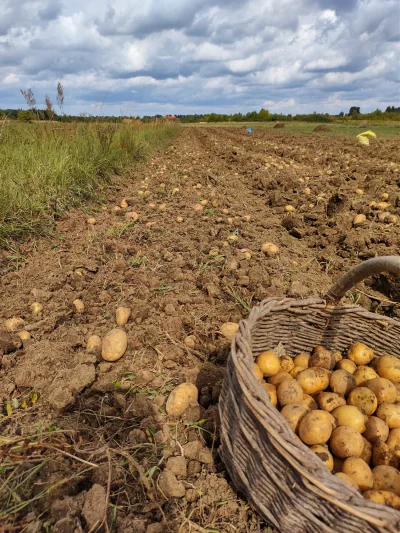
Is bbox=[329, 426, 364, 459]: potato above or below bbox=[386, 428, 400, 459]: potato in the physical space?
above

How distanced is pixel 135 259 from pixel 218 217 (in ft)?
4.22

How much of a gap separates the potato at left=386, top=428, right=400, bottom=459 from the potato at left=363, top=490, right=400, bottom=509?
0.86ft

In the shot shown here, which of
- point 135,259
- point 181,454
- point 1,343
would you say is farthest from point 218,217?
point 181,454

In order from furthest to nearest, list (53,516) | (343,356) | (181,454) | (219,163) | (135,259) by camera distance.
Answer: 1. (219,163)
2. (135,259)
3. (343,356)
4. (181,454)
5. (53,516)

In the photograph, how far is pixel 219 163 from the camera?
7.71 meters

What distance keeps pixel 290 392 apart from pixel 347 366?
1.53ft

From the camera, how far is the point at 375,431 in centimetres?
149

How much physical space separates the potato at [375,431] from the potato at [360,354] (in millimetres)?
429

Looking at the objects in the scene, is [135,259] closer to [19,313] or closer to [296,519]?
[19,313]

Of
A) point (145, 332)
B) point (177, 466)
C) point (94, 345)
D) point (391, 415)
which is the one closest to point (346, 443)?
point (391, 415)

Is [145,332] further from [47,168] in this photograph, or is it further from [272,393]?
[47,168]

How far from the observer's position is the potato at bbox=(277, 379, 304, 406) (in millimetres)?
1580

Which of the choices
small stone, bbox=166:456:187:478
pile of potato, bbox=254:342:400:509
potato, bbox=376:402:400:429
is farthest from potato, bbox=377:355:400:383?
small stone, bbox=166:456:187:478

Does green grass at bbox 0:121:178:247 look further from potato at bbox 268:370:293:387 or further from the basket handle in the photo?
the basket handle
